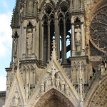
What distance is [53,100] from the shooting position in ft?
86.0

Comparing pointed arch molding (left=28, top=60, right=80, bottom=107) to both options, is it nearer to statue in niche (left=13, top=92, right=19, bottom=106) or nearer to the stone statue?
statue in niche (left=13, top=92, right=19, bottom=106)

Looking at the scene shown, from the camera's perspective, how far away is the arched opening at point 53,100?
2569 cm

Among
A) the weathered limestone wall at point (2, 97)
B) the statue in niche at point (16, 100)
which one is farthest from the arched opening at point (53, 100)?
the weathered limestone wall at point (2, 97)

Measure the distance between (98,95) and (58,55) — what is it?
11.7 ft

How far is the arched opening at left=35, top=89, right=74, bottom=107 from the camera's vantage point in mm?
25686

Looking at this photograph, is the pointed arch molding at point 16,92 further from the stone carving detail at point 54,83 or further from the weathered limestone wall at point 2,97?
the weathered limestone wall at point 2,97

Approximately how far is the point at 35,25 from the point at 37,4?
62.5 inches

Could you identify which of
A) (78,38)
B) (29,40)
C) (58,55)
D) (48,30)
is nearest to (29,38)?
(29,40)

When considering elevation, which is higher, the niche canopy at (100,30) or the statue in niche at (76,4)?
the statue in niche at (76,4)

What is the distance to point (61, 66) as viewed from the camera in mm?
26375

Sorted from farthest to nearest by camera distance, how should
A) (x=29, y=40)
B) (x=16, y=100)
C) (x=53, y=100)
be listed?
(x=29, y=40) < (x=53, y=100) < (x=16, y=100)

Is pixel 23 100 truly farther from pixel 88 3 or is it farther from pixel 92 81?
pixel 88 3

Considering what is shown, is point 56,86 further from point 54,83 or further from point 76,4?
point 76,4

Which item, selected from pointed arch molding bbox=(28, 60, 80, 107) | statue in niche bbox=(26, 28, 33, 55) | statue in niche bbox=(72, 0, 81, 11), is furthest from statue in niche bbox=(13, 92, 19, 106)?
statue in niche bbox=(72, 0, 81, 11)
